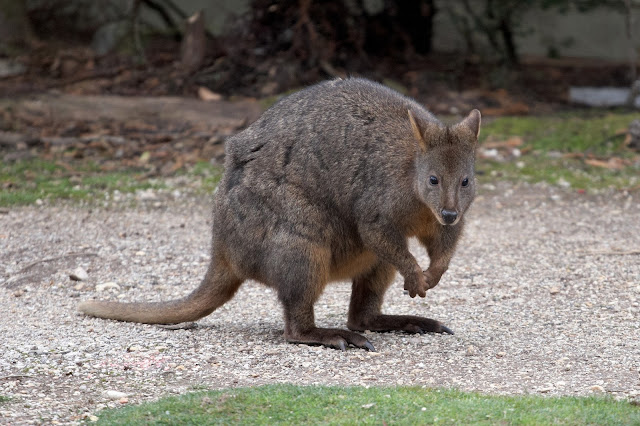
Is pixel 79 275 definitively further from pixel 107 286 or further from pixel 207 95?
pixel 207 95

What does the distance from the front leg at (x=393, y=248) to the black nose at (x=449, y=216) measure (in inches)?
15.9

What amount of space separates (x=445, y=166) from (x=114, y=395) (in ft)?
7.12

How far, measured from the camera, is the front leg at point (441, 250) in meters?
5.53

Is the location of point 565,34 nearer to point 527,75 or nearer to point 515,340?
point 527,75

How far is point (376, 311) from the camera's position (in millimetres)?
6117

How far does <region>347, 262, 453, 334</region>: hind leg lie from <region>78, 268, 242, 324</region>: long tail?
79 centimetres

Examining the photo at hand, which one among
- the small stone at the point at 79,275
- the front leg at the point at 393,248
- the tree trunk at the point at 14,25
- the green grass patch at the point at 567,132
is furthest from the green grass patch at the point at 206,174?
the tree trunk at the point at 14,25

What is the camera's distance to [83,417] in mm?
4355

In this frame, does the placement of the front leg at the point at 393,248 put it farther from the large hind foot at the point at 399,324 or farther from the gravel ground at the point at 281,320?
the large hind foot at the point at 399,324

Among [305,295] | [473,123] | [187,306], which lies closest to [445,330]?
[305,295]

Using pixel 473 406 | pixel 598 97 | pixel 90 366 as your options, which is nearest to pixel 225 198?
pixel 90 366

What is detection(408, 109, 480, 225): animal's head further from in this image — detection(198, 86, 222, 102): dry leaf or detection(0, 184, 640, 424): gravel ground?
detection(198, 86, 222, 102): dry leaf

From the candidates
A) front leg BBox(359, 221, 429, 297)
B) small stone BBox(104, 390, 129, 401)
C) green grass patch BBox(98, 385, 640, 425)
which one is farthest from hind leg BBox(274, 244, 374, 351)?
small stone BBox(104, 390, 129, 401)

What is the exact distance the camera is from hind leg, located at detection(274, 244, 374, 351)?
18.1 feet
